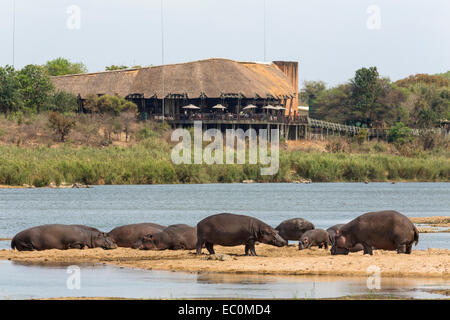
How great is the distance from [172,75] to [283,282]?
86.8m

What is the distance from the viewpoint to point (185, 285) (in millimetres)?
15422

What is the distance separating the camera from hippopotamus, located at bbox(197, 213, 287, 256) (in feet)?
65.9

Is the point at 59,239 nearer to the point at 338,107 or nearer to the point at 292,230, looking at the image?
the point at 292,230

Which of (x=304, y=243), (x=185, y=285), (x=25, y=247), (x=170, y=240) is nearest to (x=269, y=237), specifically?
(x=304, y=243)

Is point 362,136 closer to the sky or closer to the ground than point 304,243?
closer to the ground

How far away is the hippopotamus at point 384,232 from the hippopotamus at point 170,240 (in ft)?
13.5

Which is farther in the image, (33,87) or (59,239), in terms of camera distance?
(33,87)

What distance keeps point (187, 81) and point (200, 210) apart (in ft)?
192

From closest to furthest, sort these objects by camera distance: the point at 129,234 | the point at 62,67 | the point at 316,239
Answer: the point at 316,239 < the point at 129,234 < the point at 62,67

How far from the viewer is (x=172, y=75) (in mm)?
101562

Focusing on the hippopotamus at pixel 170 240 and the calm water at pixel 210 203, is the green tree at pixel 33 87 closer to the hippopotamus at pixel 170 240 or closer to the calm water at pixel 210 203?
the calm water at pixel 210 203

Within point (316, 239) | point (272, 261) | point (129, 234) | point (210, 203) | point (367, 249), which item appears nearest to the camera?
point (272, 261)

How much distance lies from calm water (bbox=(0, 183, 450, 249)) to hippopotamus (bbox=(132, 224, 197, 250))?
4.52 meters

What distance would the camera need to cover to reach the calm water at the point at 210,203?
3584 centimetres
